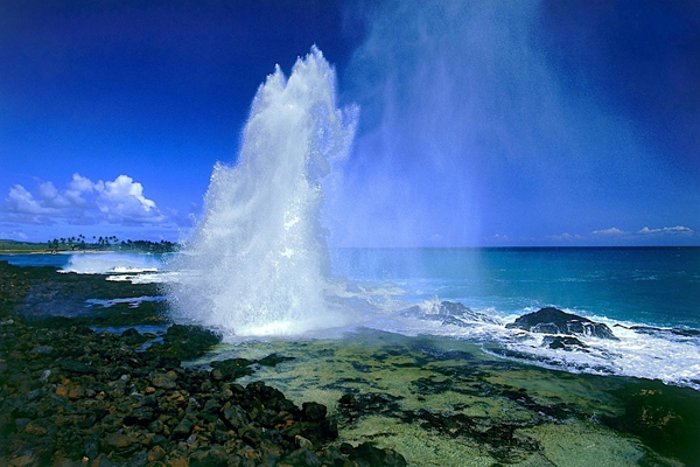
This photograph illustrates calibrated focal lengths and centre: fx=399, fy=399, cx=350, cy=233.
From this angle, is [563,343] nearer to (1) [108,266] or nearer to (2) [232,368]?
(2) [232,368]

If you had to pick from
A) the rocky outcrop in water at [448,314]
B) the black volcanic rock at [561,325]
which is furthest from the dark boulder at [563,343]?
the rocky outcrop in water at [448,314]

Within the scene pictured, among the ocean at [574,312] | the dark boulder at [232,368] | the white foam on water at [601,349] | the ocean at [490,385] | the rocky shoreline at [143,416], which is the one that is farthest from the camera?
the ocean at [574,312]

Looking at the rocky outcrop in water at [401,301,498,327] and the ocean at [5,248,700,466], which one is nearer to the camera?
the ocean at [5,248,700,466]

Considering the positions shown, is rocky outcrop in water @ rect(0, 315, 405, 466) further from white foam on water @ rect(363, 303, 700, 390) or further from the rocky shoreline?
white foam on water @ rect(363, 303, 700, 390)

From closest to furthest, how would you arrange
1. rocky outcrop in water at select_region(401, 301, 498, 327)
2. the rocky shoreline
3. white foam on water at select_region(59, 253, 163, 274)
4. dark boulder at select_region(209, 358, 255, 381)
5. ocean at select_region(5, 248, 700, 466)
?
1. the rocky shoreline
2. ocean at select_region(5, 248, 700, 466)
3. dark boulder at select_region(209, 358, 255, 381)
4. rocky outcrop in water at select_region(401, 301, 498, 327)
5. white foam on water at select_region(59, 253, 163, 274)

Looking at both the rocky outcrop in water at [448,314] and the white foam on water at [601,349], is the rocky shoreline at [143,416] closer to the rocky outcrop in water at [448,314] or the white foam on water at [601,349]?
the white foam on water at [601,349]

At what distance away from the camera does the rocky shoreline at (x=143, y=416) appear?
6.15m

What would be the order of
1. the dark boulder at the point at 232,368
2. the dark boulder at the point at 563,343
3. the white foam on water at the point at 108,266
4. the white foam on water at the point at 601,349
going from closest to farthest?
the dark boulder at the point at 232,368
the white foam on water at the point at 601,349
the dark boulder at the point at 563,343
the white foam on water at the point at 108,266

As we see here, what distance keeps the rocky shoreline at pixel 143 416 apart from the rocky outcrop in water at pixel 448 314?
37.5 ft

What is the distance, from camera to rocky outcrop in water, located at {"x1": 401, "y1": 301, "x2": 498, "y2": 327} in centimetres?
2023

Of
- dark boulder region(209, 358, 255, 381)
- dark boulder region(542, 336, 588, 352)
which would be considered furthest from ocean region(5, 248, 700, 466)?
dark boulder region(209, 358, 255, 381)

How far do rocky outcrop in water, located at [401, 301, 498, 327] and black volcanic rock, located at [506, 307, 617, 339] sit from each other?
2.07m

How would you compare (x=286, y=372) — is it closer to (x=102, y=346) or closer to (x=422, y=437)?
(x=422, y=437)

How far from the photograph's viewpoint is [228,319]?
18469 millimetres
